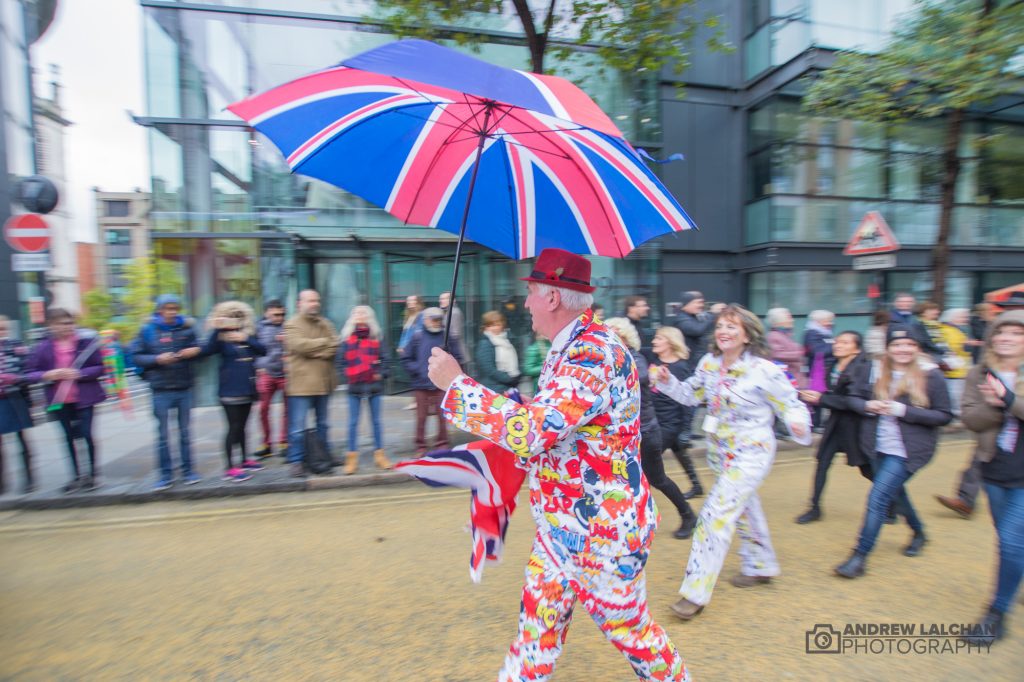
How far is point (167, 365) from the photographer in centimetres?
557

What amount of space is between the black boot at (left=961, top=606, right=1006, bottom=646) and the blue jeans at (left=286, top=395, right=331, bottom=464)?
17.5 ft

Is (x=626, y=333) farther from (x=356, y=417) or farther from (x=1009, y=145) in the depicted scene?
(x=1009, y=145)

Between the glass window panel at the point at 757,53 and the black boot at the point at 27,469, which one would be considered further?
the glass window panel at the point at 757,53

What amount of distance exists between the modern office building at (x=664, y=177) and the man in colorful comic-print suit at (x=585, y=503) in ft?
29.8

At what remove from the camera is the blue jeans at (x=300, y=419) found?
241 inches

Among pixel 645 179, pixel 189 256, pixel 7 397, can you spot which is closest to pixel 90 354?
pixel 7 397

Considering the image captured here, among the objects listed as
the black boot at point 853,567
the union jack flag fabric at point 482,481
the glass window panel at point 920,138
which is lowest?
the black boot at point 853,567

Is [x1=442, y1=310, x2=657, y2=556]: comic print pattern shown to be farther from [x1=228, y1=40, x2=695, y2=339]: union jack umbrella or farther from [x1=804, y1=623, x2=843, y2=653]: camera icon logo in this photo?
[x1=804, y1=623, x2=843, y2=653]: camera icon logo

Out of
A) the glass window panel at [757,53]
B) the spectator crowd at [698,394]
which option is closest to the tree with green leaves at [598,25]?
the glass window panel at [757,53]

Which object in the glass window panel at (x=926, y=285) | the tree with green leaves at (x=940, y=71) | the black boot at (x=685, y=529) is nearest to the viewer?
the black boot at (x=685, y=529)

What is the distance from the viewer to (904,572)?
377 centimetres

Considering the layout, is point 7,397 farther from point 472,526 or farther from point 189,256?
point 472,526

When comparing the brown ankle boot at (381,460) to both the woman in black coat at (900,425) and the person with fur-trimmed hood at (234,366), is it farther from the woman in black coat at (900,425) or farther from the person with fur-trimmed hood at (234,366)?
the woman in black coat at (900,425)

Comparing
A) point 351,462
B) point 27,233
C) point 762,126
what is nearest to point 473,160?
point 351,462
